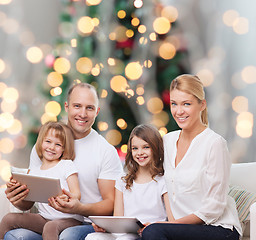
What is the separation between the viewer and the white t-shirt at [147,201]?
2096mm

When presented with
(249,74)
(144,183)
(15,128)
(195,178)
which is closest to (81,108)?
(144,183)

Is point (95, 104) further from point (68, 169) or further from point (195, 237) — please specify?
point (195, 237)

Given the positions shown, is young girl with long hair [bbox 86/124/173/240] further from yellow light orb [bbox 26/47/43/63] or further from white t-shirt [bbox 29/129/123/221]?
yellow light orb [bbox 26/47/43/63]

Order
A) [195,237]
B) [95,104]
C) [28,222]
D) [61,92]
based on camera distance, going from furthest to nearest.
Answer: [61,92]
[95,104]
[28,222]
[195,237]

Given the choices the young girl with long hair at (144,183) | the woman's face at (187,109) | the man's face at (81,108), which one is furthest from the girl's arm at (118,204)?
the woman's face at (187,109)

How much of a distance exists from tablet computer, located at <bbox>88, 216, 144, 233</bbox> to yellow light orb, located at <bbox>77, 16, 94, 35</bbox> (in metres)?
1.96

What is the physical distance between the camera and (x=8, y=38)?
361 centimetres

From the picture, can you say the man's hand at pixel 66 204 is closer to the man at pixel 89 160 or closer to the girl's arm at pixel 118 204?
the man at pixel 89 160

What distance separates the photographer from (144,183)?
2156 millimetres

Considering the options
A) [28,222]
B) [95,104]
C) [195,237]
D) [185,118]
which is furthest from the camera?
[95,104]

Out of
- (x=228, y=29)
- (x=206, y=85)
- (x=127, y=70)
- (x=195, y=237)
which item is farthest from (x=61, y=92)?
(x=195, y=237)

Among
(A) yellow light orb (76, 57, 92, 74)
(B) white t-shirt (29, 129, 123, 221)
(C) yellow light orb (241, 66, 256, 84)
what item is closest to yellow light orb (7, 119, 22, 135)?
(A) yellow light orb (76, 57, 92, 74)

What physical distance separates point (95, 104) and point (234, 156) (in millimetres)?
1629

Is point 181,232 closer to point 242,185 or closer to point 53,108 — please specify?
point 242,185
